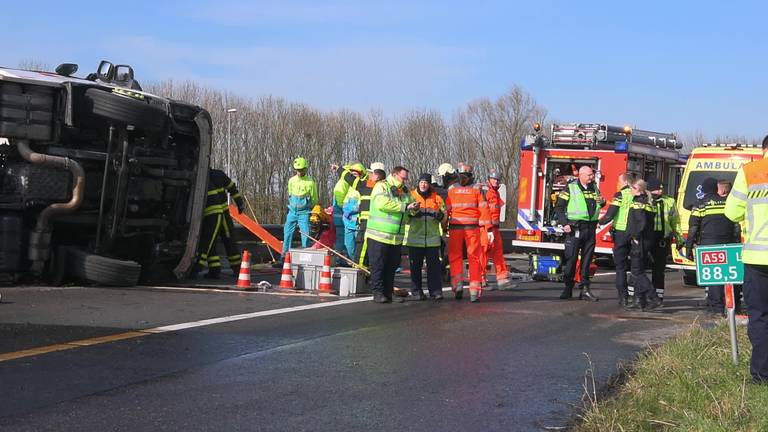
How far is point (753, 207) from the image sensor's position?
6320mm

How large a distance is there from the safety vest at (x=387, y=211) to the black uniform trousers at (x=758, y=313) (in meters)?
5.96

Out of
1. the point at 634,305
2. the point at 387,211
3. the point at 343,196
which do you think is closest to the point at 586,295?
the point at 634,305

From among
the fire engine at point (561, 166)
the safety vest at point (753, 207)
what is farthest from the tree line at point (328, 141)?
the safety vest at point (753, 207)

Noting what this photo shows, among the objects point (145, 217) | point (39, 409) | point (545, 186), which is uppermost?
point (545, 186)

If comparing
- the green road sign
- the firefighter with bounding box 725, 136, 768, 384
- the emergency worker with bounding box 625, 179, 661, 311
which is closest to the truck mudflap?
the emergency worker with bounding box 625, 179, 661, 311

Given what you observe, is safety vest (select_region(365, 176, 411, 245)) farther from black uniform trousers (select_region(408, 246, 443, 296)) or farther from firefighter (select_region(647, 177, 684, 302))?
firefighter (select_region(647, 177, 684, 302))

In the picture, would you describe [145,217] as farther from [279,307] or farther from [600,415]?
[600,415]

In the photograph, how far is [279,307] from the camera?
35.7ft

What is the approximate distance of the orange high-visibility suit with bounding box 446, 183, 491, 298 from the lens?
12.6 m

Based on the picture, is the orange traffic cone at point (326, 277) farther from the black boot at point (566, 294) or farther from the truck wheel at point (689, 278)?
the truck wheel at point (689, 278)

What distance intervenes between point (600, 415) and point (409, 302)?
22.4 ft

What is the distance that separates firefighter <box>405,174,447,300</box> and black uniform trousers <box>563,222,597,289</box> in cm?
181

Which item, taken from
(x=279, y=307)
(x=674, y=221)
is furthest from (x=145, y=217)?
(x=674, y=221)

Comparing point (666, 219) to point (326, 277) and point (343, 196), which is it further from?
point (343, 196)
